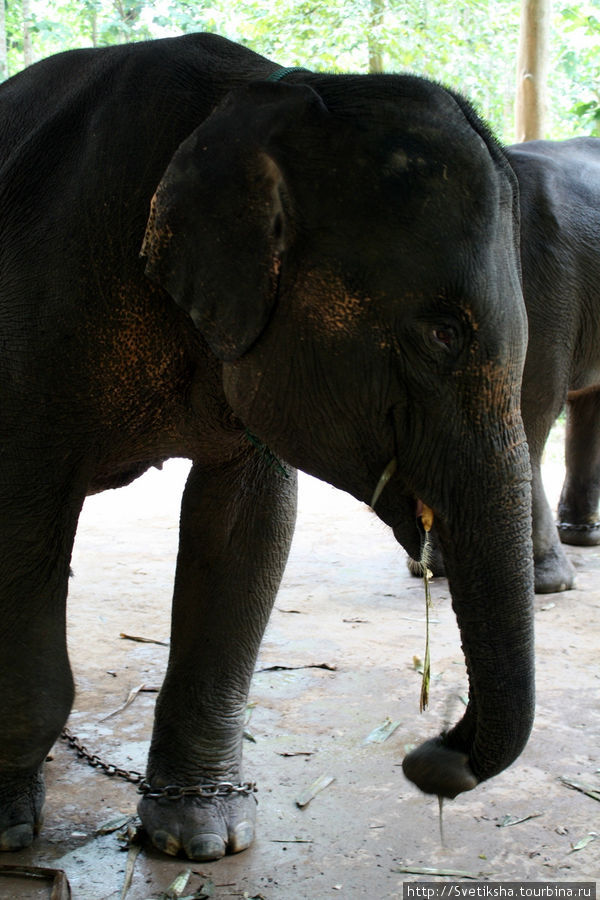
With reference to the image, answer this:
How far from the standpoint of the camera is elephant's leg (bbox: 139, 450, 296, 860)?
2.83 metres

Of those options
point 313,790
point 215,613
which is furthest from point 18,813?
point 313,790

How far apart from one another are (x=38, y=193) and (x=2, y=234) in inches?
4.6

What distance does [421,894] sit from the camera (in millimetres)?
2393

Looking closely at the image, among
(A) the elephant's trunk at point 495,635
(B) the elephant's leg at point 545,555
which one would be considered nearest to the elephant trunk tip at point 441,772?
(A) the elephant's trunk at point 495,635

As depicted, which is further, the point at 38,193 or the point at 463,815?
the point at 463,815

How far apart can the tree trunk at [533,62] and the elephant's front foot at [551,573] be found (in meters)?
4.26

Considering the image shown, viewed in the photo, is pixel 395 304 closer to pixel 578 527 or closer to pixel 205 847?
pixel 205 847

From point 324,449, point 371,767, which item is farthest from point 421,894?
point 324,449

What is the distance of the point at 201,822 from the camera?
266cm

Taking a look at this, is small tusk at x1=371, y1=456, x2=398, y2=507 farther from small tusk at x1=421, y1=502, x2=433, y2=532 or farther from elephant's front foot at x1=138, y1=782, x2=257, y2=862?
elephant's front foot at x1=138, y1=782, x2=257, y2=862

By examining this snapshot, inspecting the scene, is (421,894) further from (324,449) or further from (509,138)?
(509,138)

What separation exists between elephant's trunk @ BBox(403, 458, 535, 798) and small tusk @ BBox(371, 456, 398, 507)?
176 mm

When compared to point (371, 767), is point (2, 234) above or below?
above

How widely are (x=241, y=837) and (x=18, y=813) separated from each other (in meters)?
0.55
